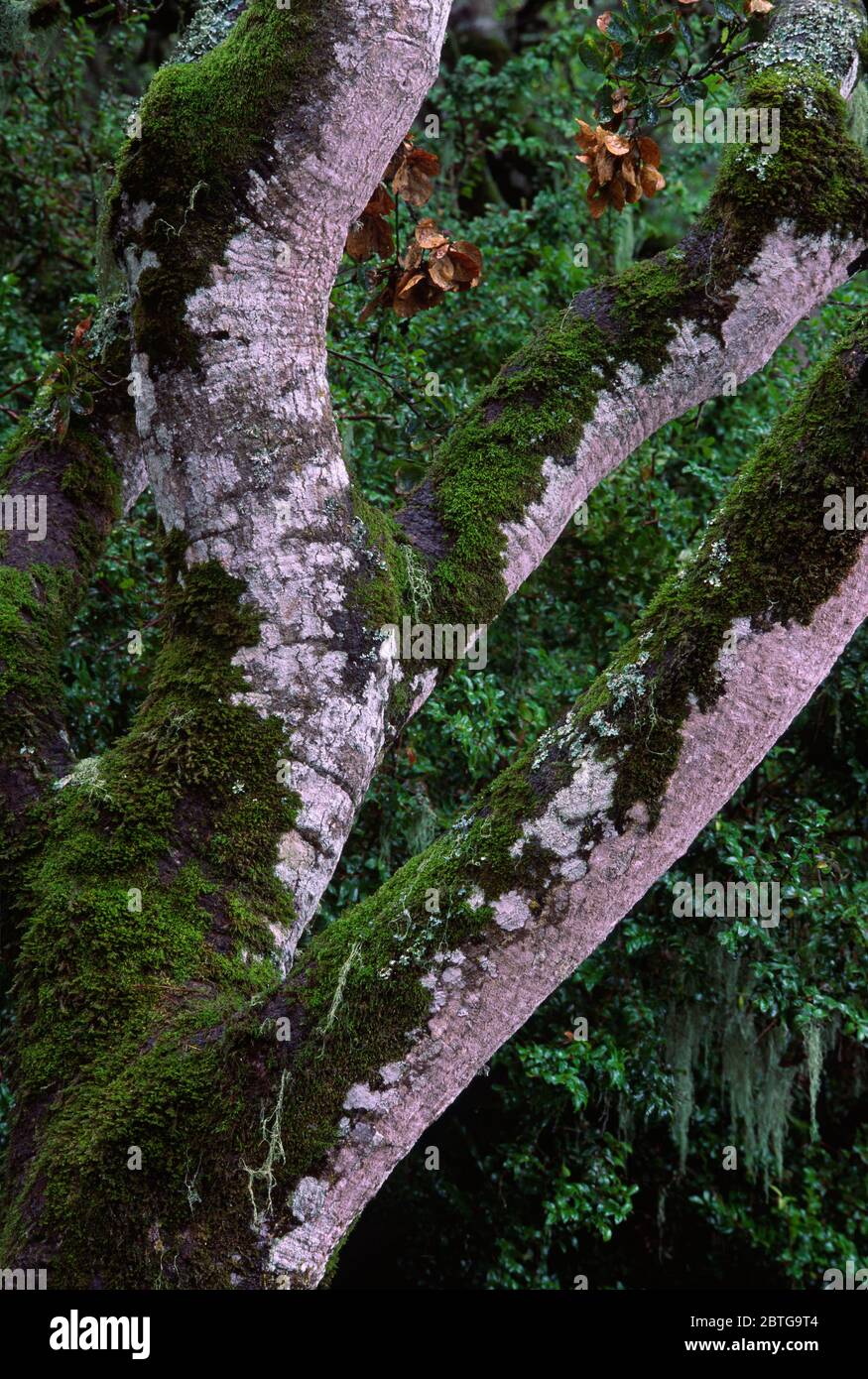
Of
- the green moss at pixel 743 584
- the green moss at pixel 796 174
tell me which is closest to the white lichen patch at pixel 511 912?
the green moss at pixel 743 584

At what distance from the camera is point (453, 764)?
459cm

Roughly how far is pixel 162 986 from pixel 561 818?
68 cm

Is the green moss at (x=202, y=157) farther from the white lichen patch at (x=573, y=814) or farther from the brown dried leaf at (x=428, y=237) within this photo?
the white lichen patch at (x=573, y=814)

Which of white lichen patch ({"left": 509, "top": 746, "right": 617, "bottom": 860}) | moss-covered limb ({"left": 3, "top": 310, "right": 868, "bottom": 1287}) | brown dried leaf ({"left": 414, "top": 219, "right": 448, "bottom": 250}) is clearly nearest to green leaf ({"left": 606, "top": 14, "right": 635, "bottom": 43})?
brown dried leaf ({"left": 414, "top": 219, "right": 448, "bottom": 250})

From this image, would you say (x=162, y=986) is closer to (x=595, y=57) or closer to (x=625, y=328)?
(x=625, y=328)

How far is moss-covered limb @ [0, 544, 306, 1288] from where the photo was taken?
5.38ft

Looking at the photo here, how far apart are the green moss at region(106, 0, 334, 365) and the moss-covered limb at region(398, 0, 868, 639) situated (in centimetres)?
65

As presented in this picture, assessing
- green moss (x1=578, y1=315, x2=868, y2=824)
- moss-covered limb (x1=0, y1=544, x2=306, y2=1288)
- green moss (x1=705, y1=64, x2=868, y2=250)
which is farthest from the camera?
green moss (x1=705, y1=64, x2=868, y2=250)

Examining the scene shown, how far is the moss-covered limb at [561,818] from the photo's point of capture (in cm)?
167

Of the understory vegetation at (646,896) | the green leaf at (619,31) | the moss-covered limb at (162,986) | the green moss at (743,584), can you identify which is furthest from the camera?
the understory vegetation at (646,896)

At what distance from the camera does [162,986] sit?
6.18 ft

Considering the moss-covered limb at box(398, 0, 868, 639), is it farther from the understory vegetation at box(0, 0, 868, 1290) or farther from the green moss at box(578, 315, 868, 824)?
the understory vegetation at box(0, 0, 868, 1290)

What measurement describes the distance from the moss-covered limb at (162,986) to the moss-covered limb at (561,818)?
0.28 ft

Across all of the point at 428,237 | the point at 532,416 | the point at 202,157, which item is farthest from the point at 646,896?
the point at 202,157
